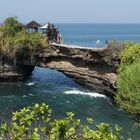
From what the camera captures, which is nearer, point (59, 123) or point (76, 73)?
point (59, 123)

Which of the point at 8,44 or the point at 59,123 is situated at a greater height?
Answer: the point at 59,123

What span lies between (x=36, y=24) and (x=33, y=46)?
6.11 metres

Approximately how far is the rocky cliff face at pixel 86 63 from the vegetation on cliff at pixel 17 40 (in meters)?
0.99

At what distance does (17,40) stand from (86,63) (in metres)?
8.79

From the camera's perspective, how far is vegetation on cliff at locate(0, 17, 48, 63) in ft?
160

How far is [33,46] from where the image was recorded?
48656 millimetres

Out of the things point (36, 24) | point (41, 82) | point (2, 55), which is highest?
point (36, 24)

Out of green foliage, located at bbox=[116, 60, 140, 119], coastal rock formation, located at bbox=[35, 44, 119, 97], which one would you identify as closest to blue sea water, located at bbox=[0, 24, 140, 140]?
coastal rock formation, located at bbox=[35, 44, 119, 97]

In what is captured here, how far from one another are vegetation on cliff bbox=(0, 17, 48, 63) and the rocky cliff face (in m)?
0.99

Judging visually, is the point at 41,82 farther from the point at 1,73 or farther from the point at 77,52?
the point at 77,52

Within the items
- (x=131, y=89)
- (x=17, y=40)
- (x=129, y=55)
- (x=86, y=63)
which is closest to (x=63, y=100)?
(x=86, y=63)

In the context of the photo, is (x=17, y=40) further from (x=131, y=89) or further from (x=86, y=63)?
(x=131, y=89)

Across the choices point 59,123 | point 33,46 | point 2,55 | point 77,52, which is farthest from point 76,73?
point 59,123

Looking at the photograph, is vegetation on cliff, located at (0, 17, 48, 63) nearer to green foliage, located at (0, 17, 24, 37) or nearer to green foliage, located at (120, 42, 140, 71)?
green foliage, located at (0, 17, 24, 37)
